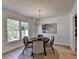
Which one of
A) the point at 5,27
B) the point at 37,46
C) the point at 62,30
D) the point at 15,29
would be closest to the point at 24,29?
the point at 15,29

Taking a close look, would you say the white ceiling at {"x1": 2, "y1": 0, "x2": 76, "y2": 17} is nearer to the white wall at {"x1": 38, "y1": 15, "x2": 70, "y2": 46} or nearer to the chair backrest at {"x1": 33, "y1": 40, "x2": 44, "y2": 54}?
the chair backrest at {"x1": 33, "y1": 40, "x2": 44, "y2": 54}

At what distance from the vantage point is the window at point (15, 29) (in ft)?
15.4

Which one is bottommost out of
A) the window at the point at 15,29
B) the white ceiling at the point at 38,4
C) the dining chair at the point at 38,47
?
the dining chair at the point at 38,47

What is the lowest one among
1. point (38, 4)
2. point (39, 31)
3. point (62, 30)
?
point (39, 31)

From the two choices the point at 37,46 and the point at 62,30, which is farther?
the point at 62,30

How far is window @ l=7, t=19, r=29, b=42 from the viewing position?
4.71 m

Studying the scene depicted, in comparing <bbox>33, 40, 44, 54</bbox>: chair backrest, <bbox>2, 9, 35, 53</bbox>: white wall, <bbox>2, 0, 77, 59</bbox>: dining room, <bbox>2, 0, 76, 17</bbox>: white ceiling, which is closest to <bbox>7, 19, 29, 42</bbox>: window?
<bbox>2, 0, 77, 59</bbox>: dining room

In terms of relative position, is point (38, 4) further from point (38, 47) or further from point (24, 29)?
point (24, 29)

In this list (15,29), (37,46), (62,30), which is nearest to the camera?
(37,46)

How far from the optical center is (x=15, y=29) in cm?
524

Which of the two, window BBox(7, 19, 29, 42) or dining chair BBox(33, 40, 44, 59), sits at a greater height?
window BBox(7, 19, 29, 42)

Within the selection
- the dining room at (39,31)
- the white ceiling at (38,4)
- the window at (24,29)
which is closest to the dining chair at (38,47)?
the dining room at (39,31)

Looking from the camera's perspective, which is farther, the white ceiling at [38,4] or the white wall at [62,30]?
the white wall at [62,30]

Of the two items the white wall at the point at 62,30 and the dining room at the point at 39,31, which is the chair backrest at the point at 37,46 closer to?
the dining room at the point at 39,31
